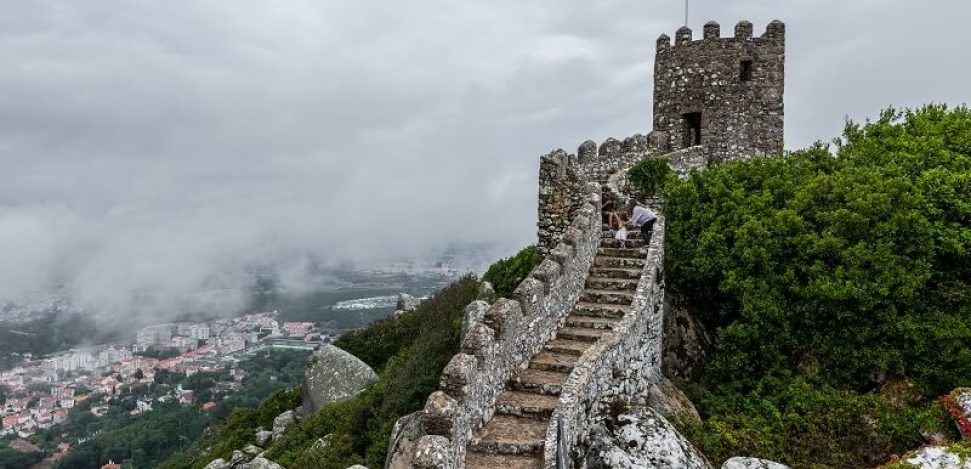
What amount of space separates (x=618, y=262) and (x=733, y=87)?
9.61m

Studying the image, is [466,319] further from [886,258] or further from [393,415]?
[886,258]

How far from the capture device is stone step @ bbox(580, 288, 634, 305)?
11.3 metres

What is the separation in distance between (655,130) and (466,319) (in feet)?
33.0

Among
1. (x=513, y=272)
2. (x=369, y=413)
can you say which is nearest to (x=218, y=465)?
(x=369, y=413)

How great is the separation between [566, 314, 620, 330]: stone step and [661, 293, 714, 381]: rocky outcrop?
10.3 ft

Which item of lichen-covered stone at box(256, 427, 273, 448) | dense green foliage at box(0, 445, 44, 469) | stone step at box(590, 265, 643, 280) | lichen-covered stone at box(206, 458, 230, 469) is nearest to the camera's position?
stone step at box(590, 265, 643, 280)

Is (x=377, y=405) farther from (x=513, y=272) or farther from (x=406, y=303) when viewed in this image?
(x=406, y=303)

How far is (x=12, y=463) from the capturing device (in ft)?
127

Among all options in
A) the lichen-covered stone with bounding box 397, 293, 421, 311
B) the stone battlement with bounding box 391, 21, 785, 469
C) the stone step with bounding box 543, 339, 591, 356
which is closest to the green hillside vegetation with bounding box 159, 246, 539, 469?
the stone battlement with bounding box 391, 21, 785, 469

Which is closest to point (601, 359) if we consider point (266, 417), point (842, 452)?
point (842, 452)

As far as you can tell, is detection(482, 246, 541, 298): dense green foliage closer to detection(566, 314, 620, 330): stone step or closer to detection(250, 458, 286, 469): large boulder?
detection(566, 314, 620, 330): stone step

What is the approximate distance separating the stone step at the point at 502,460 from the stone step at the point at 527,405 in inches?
33.1

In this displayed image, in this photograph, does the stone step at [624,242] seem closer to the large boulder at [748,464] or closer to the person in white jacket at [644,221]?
the person in white jacket at [644,221]

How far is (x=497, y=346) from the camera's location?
809cm
